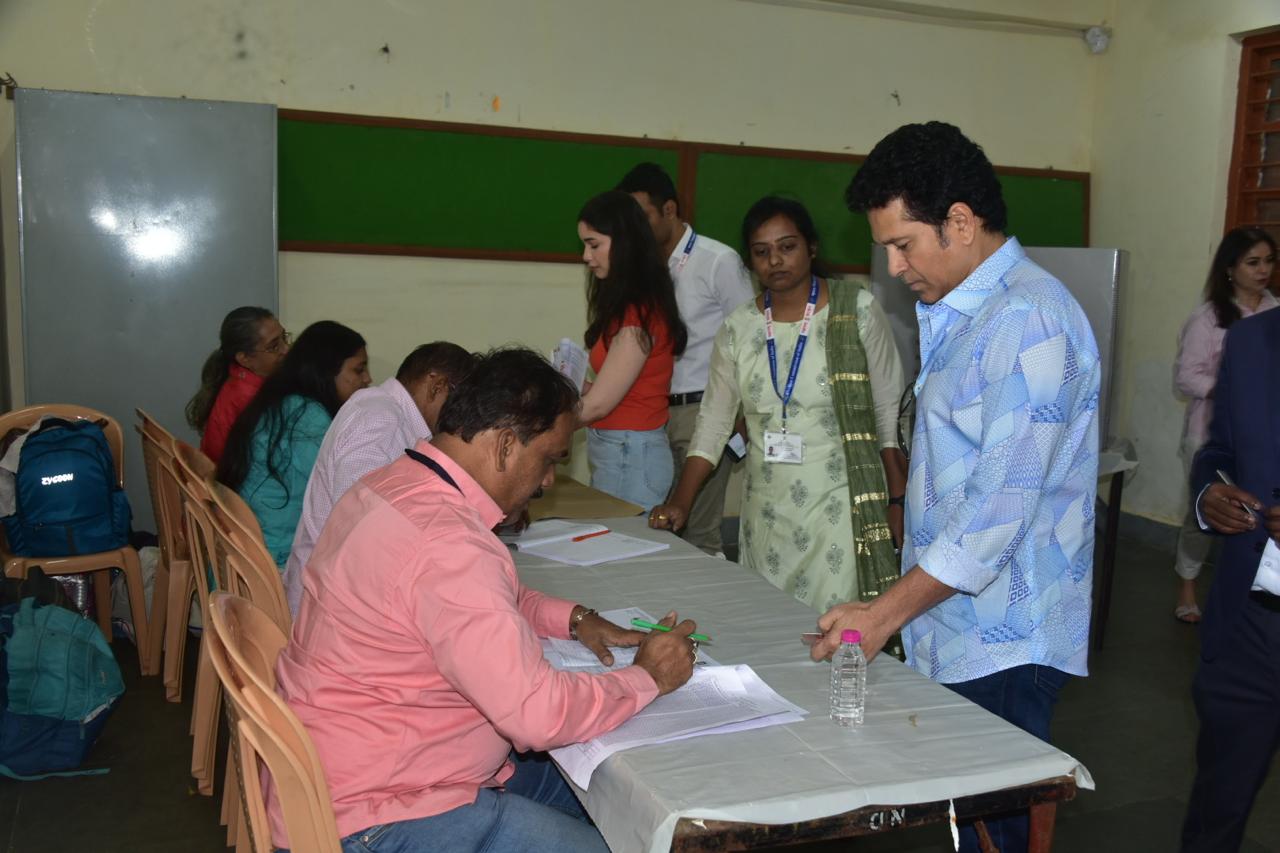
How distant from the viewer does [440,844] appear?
4.92 feet

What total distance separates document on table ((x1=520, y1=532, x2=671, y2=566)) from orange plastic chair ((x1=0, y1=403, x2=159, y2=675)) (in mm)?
1901

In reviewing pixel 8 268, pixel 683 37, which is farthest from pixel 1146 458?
pixel 8 268

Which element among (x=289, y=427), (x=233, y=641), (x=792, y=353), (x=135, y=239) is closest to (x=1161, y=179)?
(x=792, y=353)

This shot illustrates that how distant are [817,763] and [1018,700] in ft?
1.44

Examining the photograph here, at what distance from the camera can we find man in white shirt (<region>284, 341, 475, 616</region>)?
248 cm

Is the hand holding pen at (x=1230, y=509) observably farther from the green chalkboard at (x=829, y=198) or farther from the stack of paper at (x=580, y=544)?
the green chalkboard at (x=829, y=198)

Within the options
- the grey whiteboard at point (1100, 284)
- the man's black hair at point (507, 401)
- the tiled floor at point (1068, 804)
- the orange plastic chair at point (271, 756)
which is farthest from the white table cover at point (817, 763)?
the grey whiteboard at point (1100, 284)

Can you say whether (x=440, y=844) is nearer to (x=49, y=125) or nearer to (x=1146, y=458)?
(x=49, y=125)

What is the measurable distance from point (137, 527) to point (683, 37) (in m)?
3.45

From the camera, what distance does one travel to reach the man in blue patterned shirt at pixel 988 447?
5.28ft

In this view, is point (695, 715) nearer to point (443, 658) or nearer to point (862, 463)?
point (443, 658)

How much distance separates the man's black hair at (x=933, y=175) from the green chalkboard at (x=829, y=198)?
385cm

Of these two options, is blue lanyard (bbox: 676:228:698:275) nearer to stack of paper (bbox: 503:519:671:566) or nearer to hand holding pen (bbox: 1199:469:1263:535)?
stack of paper (bbox: 503:519:671:566)

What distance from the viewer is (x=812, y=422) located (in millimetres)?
2725
